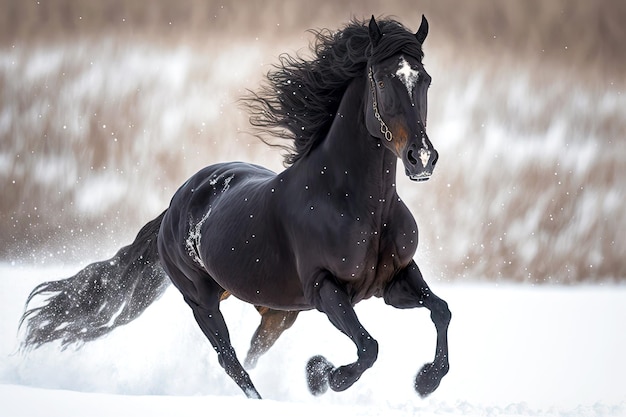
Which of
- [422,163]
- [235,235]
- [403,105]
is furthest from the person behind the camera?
[235,235]

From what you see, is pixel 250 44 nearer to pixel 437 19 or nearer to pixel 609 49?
pixel 437 19

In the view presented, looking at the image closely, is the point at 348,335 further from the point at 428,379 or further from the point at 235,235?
the point at 235,235

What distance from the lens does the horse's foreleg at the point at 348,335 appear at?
3664mm

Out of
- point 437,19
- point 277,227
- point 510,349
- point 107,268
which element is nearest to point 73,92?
point 437,19

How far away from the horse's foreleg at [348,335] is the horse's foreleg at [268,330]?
4.32ft

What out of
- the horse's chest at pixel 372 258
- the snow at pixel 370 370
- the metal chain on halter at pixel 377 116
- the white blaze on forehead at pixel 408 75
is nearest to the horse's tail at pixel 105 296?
the snow at pixel 370 370

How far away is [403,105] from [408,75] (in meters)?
0.13

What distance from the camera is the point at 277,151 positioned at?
10055 mm

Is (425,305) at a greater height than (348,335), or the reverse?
(425,305)

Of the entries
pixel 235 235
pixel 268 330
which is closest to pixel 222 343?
pixel 268 330

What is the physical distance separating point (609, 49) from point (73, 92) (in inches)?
251

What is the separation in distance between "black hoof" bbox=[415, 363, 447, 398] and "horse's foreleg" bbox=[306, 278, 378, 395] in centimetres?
22

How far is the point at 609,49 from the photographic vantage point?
10484 mm

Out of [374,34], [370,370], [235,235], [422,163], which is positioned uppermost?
[374,34]
